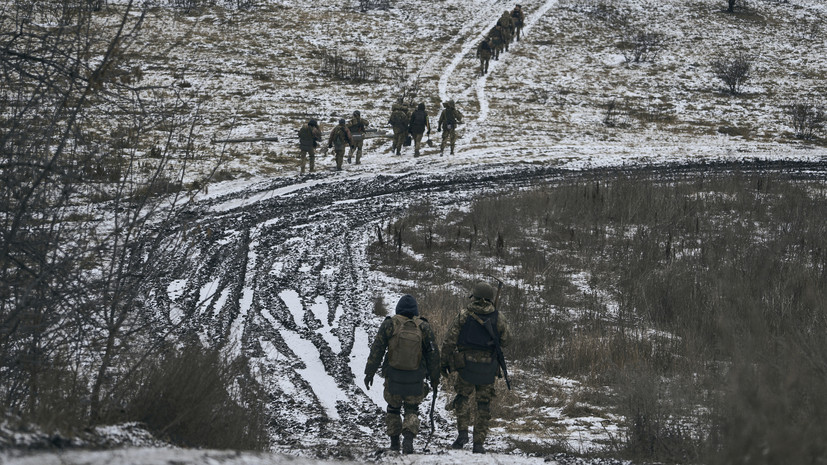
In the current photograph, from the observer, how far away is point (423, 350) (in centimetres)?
646

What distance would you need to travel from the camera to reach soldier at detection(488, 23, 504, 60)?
33781 mm

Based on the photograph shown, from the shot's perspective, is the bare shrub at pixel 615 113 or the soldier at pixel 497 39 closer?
the bare shrub at pixel 615 113

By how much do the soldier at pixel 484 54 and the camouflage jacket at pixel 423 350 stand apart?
26097 millimetres

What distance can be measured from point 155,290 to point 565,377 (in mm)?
5755

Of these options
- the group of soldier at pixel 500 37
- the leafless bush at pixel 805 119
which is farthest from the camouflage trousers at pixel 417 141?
the leafless bush at pixel 805 119

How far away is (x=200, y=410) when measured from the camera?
5.02 meters

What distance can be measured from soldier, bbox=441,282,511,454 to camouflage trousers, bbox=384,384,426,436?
409mm

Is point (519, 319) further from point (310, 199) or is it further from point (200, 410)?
point (310, 199)

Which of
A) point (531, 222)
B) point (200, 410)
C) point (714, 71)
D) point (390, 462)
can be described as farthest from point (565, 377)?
point (714, 71)

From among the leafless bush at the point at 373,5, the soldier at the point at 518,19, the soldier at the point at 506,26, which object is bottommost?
the soldier at the point at 506,26

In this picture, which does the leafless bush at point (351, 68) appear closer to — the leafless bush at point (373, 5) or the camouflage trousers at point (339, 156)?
the leafless bush at point (373, 5)

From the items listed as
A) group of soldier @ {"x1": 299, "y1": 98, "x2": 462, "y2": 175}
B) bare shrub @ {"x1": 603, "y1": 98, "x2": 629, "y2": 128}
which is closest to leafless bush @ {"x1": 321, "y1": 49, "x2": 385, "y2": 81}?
group of soldier @ {"x1": 299, "y1": 98, "x2": 462, "y2": 175}

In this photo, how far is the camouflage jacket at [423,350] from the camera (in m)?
6.41

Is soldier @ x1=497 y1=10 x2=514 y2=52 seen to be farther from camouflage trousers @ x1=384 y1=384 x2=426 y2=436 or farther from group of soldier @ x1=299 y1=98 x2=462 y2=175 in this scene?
camouflage trousers @ x1=384 y1=384 x2=426 y2=436
